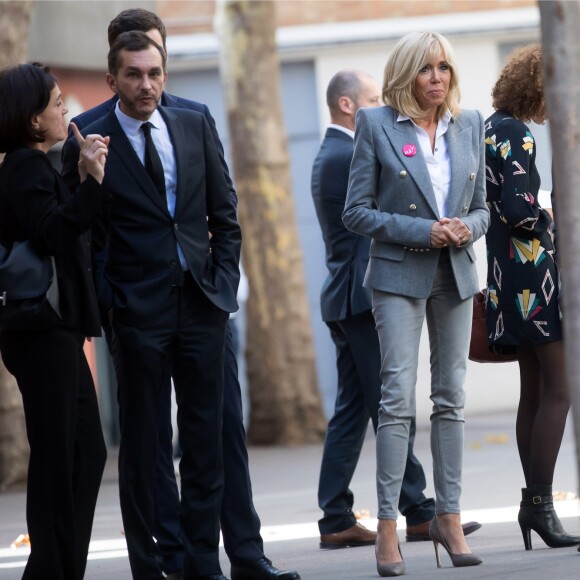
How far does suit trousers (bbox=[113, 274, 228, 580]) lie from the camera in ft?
20.2

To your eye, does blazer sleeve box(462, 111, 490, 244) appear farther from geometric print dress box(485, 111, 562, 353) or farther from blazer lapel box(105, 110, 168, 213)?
blazer lapel box(105, 110, 168, 213)

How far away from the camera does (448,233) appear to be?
6.52 meters

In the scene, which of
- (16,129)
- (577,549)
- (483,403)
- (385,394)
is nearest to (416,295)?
(385,394)

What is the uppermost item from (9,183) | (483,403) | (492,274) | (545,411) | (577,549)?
(9,183)

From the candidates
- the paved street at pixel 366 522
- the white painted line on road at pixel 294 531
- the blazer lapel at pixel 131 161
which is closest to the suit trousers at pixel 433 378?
the paved street at pixel 366 522

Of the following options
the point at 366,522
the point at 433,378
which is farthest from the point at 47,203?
the point at 366,522

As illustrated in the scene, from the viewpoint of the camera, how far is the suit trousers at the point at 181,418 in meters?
6.17

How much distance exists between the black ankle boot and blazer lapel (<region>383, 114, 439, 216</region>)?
141cm

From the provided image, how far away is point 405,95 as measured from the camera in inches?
266

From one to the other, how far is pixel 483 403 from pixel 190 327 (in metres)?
11.4

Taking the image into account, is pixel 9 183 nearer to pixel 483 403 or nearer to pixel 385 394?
pixel 385 394

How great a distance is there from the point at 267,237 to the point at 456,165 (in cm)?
891

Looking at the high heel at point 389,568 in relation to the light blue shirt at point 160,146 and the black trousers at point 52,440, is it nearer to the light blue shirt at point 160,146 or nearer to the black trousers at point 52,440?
the black trousers at point 52,440

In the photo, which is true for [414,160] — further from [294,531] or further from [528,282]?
[294,531]
